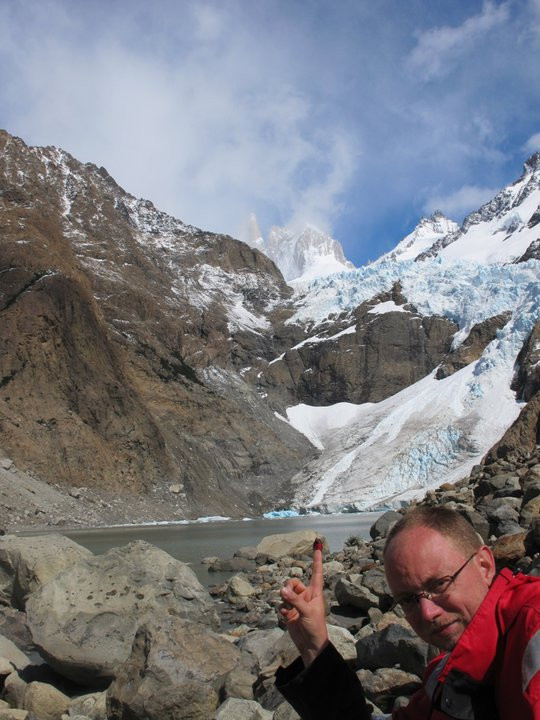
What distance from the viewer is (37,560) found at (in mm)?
11820

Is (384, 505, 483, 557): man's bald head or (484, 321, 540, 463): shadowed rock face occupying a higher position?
(484, 321, 540, 463): shadowed rock face

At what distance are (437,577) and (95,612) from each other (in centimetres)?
854

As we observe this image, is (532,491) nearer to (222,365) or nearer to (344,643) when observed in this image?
(344,643)

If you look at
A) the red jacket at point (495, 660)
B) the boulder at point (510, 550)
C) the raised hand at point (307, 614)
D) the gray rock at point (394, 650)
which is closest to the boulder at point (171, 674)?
the gray rock at point (394, 650)

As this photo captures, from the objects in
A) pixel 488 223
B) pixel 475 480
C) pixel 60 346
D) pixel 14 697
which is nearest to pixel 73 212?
pixel 60 346

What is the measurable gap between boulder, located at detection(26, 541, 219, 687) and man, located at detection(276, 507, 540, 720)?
21.5 ft

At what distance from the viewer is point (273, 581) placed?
18406 mm

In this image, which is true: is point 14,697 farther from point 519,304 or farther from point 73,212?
point 73,212

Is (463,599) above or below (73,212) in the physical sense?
below

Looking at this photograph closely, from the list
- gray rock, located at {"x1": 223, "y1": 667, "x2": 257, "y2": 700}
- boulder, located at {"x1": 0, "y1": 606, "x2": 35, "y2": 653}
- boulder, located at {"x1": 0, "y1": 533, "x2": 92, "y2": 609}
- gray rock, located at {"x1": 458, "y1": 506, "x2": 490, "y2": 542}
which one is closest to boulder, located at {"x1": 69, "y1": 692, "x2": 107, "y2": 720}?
gray rock, located at {"x1": 223, "y1": 667, "x2": 257, "y2": 700}

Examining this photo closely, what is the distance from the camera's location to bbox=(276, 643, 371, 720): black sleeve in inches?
84.4

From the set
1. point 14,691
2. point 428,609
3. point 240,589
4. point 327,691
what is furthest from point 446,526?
point 240,589

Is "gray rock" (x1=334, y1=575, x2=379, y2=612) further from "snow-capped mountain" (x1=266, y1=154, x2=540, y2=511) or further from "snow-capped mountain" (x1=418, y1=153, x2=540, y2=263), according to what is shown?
"snow-capped mountain" (x1=418, y1=153, x2=540, y2=263)

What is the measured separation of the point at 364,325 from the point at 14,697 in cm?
11045
